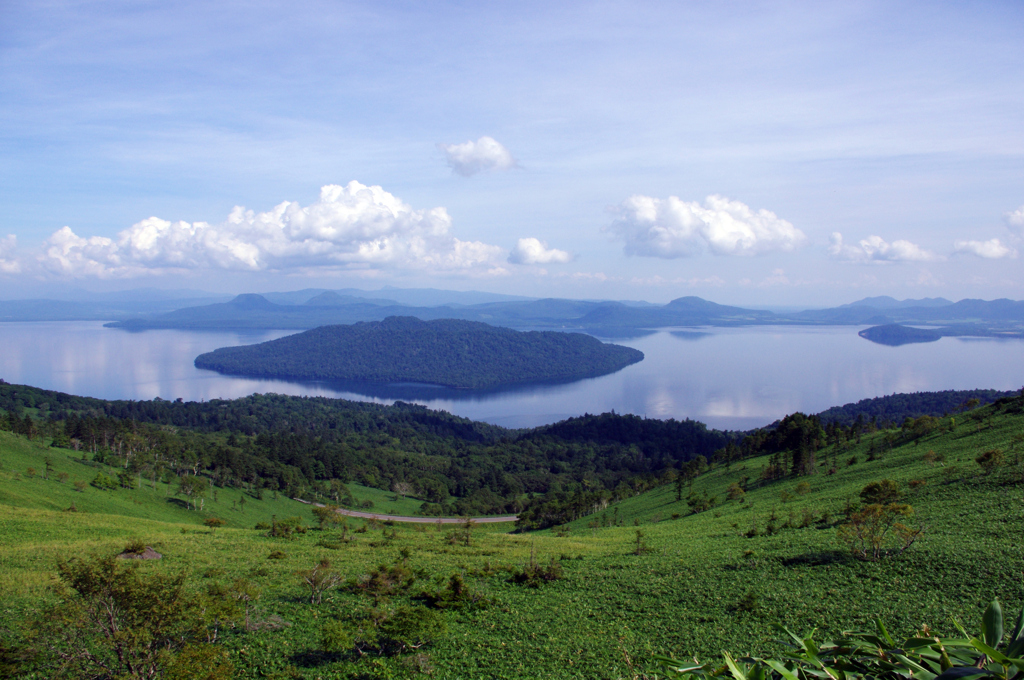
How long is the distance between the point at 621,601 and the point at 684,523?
18.0m

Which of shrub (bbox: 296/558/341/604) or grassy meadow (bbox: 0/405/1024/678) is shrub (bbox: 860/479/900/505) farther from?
shrub (bbox: 296/558/341/604)

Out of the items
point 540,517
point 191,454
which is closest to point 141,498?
point 191,454

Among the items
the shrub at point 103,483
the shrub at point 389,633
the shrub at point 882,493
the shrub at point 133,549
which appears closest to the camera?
the shrub at point 389,633

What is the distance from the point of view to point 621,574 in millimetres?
17766

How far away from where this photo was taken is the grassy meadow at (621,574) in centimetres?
1161

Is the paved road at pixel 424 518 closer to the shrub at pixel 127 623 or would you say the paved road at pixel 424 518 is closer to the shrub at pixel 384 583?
the shrub at pixel 384 583

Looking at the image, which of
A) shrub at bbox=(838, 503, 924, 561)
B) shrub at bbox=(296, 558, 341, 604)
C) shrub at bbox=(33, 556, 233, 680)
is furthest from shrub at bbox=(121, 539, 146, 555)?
shrub at bbox=(838, 503, 924, 561)

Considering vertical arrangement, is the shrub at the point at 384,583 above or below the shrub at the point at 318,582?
below

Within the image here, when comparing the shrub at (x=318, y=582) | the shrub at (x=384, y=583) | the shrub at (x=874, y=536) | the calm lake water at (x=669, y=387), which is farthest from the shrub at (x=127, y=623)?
the calm lake water at (x=669, y=387)

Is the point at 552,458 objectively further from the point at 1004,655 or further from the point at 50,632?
the point at 1004,655

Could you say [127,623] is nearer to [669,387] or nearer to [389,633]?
[389,633]

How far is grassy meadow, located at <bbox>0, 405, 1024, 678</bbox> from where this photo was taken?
1161 cm

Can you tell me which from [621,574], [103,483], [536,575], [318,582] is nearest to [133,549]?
[318,582]

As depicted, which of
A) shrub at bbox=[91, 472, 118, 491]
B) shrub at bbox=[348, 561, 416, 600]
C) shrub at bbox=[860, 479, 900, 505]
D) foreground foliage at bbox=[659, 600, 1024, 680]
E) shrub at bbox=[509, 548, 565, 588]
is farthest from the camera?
shrub at bbox=[91, 472, 118, 491]
